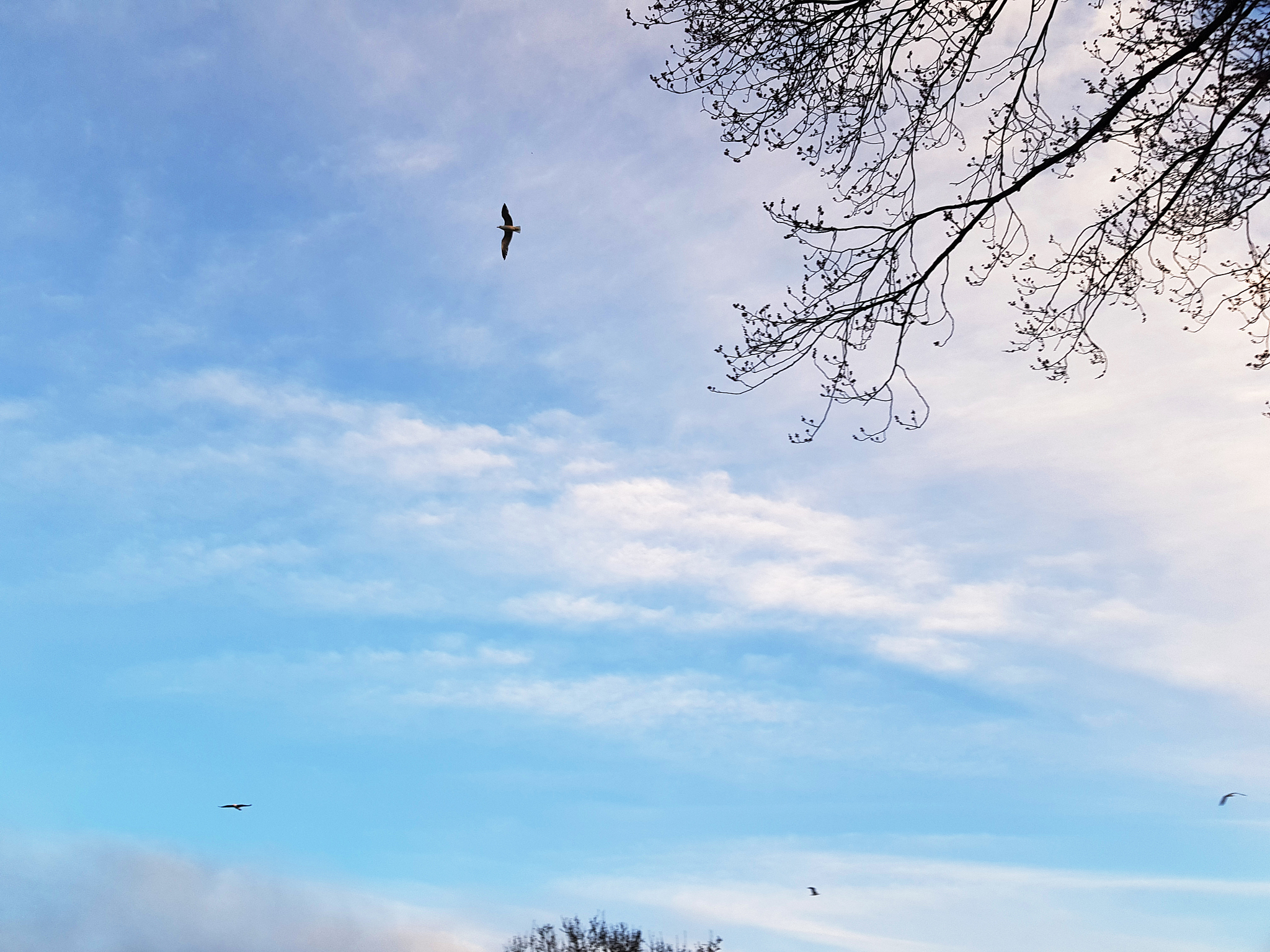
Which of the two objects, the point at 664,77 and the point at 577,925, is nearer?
the point at 664,77

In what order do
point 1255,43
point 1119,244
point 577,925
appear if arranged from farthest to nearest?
point 577,925 → point 1119,244 → point 1255,43

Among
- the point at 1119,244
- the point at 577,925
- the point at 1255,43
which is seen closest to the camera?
the point at 1255,43

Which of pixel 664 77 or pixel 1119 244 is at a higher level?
pixel 664 77

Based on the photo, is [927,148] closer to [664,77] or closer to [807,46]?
[807,46]

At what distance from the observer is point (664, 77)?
781 cm

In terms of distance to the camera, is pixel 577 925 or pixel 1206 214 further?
pixel 577 925

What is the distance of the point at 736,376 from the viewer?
25.2 feet

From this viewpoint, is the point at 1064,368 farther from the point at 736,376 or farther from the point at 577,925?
the point at 577,925

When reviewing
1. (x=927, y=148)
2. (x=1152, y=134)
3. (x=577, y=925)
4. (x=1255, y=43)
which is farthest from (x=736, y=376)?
(x=577, y=925)

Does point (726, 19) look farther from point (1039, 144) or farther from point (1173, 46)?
point (1173, 46)

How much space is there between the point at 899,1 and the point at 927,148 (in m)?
0.95

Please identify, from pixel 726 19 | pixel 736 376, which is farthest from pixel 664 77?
pixel 736 376

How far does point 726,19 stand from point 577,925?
40.0m

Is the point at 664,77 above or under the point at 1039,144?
above
